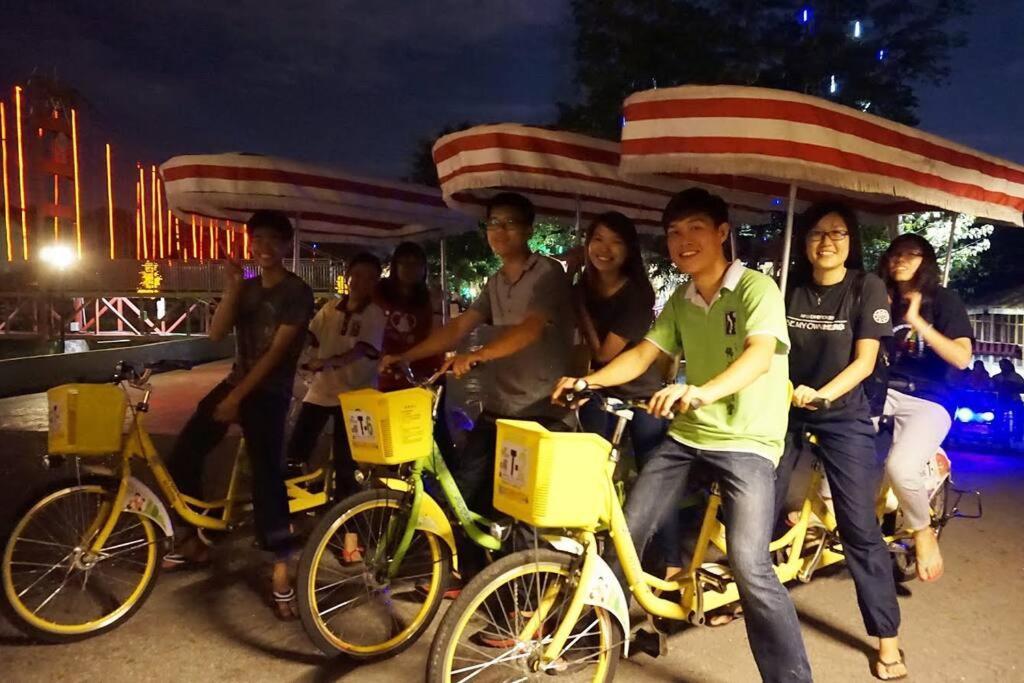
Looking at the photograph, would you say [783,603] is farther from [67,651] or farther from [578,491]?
[67,651]

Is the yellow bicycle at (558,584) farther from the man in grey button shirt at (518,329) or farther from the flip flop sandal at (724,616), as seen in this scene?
the man in grey button shirt at (518,329)

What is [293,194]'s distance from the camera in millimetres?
5008

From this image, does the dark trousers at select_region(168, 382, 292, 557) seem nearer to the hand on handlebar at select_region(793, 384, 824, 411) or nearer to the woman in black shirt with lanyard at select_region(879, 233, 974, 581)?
the hand on handlebar at select_region(793, 384, 824, 411)

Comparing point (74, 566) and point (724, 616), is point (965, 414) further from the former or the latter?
point (74, 566)

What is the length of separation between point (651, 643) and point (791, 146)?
2474mm

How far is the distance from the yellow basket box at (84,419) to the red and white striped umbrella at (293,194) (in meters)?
2.16

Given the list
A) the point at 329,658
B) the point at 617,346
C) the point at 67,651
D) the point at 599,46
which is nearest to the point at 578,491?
the point at 617,346

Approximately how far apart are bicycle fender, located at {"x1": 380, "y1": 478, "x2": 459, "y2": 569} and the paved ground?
59 centimetres

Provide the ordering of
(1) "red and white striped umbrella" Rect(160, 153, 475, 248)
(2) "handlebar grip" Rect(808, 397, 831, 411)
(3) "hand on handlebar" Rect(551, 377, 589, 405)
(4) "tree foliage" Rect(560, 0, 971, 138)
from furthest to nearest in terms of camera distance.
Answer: (4) "tree foliage" Rect(560, 0, 971, 138) < (1) "red and white striped umbrella" Rect(160, 153, 475, 248) < (2) "handlebar grip" Rect(808, 397, 831, 411) < (3) "hand on handlebar" Rect(551, 377, 589, 405)

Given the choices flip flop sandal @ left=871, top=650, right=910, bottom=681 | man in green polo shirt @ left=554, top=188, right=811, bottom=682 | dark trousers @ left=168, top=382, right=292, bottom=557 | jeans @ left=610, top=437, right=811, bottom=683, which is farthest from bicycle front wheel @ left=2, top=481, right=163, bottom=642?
flip flop sandal @ left=871, top=650, right=910, bottom=681

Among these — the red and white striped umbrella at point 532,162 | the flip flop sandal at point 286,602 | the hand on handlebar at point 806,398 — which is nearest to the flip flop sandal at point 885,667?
the hand on handlebar at point 806,398

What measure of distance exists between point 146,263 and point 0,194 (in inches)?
207

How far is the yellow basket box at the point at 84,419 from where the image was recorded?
3156 mm

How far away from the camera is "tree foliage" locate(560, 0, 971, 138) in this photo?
1145 centimetres
